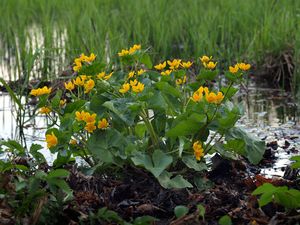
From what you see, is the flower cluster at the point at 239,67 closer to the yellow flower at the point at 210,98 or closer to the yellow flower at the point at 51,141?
the yellow flower at the point at 210,98

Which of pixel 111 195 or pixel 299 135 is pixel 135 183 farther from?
pixel 299 135

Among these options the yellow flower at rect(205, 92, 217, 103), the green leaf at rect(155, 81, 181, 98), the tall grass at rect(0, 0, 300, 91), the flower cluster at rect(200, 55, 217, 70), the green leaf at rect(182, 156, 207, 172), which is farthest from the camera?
the tall grass at rect(0, 0, 300, 91)

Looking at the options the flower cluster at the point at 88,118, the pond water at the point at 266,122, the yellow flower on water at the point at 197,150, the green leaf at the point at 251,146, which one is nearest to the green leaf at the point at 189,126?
the yellow flower on water at the point at 197,150

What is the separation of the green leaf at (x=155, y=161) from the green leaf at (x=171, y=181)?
0.18 feet

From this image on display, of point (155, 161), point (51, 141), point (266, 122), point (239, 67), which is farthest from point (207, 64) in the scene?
point (266, 122)

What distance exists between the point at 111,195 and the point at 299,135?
4.97 feet

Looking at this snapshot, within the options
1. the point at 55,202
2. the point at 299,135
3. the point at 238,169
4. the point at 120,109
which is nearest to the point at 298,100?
the point at 299,135

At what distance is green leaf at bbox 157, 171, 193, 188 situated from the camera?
2648mm

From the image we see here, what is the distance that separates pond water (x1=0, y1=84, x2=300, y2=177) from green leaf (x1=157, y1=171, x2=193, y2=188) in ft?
2.21

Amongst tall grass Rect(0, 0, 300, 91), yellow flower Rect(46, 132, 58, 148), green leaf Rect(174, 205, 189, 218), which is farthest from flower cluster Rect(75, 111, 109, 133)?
tall grass Rect(0, 0, 300, 91)

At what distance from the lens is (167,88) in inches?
112

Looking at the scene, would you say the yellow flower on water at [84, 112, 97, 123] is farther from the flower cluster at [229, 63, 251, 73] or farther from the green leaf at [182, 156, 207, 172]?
the flower cluster at [229, 63, 251, 73]

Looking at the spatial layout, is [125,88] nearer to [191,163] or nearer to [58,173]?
[191,163]

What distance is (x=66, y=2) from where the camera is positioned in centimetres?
702
